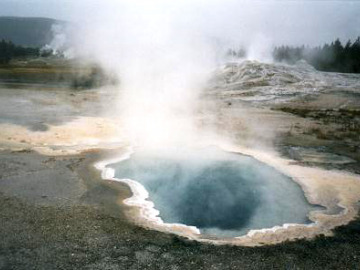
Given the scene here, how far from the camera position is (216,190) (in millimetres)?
12250

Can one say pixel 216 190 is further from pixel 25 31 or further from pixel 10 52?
pixel 25 31

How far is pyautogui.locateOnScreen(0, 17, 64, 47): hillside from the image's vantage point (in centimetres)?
17025

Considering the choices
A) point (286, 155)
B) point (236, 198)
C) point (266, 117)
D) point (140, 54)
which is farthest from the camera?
point (140, 54)

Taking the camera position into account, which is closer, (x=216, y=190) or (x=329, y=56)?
(x=216, y=190)

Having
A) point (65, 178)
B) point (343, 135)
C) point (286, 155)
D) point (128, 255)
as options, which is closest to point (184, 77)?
point (343, 135)

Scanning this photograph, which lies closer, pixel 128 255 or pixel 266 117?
pixel 128 255

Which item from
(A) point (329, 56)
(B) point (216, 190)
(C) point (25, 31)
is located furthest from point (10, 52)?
(C) point (25, 31)

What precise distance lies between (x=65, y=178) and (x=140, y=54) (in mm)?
21312

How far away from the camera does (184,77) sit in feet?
110

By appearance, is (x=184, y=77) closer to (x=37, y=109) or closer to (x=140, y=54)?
(x=140, y=54)

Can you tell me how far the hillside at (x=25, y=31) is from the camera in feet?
559

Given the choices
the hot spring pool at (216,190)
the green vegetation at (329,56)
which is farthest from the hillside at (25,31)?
the hot spring pool at (216,190)

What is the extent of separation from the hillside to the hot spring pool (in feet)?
541

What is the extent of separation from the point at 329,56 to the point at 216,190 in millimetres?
58722
